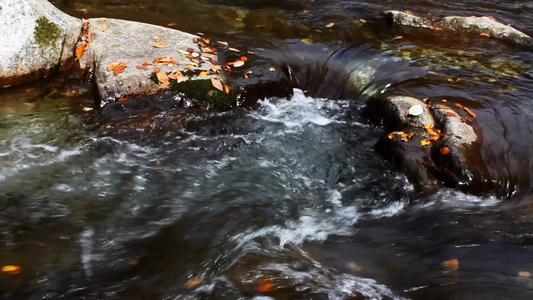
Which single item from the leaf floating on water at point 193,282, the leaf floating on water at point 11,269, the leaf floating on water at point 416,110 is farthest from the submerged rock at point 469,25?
the leaf floating on water at point 11,269

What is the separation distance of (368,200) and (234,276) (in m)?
2.05

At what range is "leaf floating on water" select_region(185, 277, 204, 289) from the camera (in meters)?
3.33

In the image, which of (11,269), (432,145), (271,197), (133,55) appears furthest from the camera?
(133,55)

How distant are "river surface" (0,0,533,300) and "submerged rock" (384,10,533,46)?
0.81 metres

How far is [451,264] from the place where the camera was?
3.68m

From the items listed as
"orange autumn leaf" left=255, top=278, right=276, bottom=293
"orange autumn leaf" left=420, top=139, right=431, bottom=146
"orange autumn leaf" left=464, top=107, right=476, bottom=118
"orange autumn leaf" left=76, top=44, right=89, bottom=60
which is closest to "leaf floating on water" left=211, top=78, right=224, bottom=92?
"orange autumn leaf" left=76, top=44, right=89, bottom=60

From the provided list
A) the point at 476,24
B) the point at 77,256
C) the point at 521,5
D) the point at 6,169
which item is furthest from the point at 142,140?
the point at 521,5

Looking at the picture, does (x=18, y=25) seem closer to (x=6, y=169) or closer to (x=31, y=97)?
(x=31, y=97)

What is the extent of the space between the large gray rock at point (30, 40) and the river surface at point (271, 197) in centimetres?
25

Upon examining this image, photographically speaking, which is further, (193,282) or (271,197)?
(271,197)

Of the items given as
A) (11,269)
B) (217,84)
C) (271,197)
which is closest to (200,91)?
(217,84)

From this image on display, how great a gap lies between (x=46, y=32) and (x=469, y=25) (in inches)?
316

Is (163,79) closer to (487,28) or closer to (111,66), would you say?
(111,66)

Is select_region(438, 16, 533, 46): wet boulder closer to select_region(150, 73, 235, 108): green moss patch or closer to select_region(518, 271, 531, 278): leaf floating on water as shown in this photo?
select_region(150, 73, 235, 108): green moss patch
